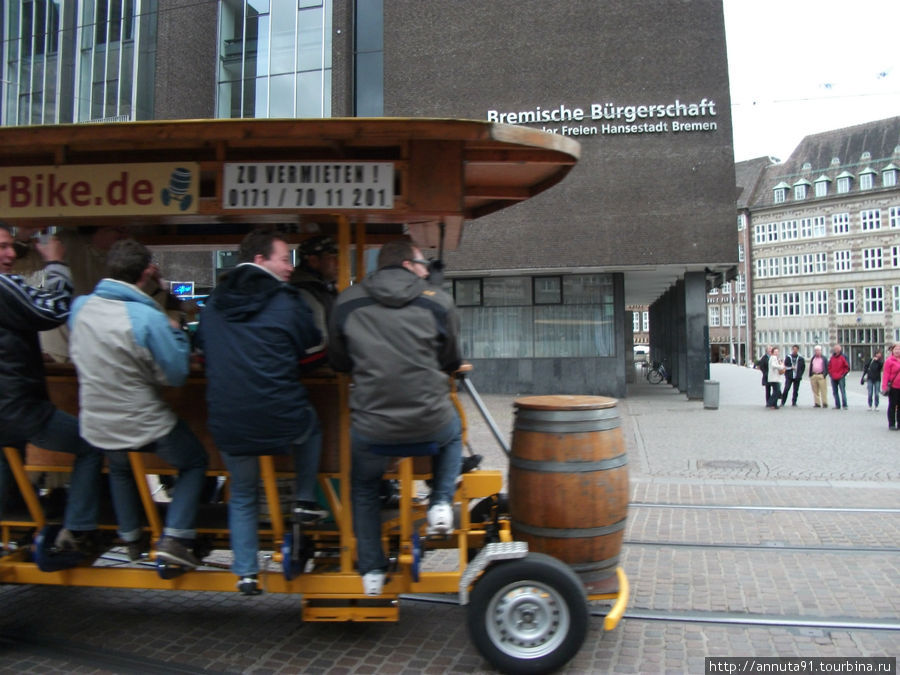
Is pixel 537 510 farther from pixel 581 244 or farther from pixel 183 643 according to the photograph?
pixel 581 244

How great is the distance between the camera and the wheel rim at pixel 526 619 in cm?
346

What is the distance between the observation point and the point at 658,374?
96.5 ft

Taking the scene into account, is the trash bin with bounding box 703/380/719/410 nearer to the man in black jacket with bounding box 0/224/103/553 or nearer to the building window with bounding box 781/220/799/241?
the man in black jacket with bounding box 0/224/103/553

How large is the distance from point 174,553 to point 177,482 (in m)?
0.36

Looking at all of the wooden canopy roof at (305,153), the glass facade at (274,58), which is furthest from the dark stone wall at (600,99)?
the wooden canopy roof at (305,153)

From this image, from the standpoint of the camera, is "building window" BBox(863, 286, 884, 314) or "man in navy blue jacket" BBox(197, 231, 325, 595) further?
"building window" BBox(863, 286, 884, 314)

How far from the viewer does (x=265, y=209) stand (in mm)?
3816

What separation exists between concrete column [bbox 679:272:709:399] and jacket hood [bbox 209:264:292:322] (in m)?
18.9

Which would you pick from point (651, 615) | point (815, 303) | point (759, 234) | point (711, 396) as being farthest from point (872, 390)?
point (759, 234)

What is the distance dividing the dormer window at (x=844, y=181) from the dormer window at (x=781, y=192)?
14.8ft

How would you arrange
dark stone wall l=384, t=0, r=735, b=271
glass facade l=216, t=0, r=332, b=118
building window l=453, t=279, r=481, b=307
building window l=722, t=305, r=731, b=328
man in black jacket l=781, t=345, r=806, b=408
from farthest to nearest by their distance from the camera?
building window l=722, t=305, r=731, b=328 → glass facade l=216, t=0, r=332, b=118 → building window l=453, t=279, r=481, b=307 → dark stone wall l=384, t=0, r=735, b=271 → man in black jacket l=781, t=345, r=806, b=408

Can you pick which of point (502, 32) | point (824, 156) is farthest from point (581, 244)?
point (824, 156)

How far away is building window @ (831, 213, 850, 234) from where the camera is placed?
61.1 metres

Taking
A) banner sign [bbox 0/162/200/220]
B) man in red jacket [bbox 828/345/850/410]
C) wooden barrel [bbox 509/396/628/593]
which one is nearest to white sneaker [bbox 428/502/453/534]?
wooden barrel [bbox 509/396/628/593]
